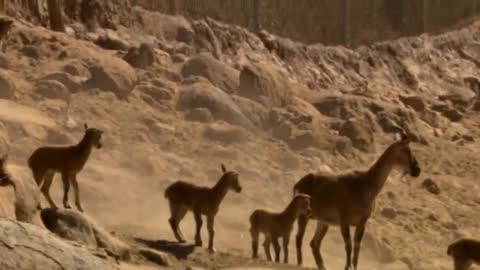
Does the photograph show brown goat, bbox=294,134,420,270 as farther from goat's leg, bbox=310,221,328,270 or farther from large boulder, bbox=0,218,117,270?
large boulder, bbox=0,218,117,270

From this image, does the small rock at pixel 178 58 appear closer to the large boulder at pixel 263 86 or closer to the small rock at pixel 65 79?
the large boulder at pixel 263 86

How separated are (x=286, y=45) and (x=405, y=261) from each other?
1158 cm

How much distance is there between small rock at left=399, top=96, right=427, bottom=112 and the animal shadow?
18161 millimetres

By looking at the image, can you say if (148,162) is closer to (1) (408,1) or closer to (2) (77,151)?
(2) (77,151)

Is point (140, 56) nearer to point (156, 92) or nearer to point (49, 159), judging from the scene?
point (156, 92)

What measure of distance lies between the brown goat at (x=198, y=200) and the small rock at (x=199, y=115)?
7796 millimetres

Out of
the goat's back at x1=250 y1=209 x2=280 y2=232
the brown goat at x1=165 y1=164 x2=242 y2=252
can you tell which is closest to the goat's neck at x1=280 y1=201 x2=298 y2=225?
the goat's back at x1=250 y1=209 x2=280 y2=232

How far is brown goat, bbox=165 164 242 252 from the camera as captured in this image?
1605 cm

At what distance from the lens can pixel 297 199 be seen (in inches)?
648

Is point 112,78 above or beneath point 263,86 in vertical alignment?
above

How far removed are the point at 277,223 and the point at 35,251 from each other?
7535mm

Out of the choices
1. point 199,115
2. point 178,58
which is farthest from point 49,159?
point 178,58

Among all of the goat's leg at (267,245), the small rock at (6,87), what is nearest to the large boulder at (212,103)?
the small rock at (6,87)

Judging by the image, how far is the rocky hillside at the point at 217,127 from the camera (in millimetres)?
19922
